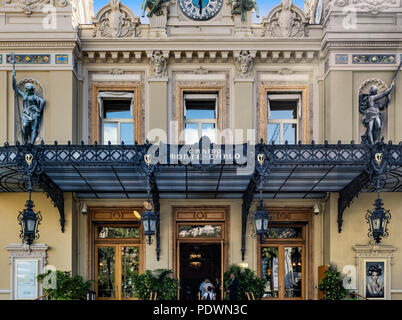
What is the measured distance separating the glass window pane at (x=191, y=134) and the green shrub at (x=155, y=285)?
14.6 ft

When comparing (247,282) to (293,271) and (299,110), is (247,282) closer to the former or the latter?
(293,271)

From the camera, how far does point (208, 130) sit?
1727cm

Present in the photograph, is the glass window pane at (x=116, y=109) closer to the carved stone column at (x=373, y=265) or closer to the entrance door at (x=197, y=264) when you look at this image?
the entrance door at (x=197, y=264)

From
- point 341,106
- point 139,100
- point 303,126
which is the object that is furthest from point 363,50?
point 139,100

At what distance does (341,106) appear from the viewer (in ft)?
52.4

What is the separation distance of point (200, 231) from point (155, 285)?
2.65m

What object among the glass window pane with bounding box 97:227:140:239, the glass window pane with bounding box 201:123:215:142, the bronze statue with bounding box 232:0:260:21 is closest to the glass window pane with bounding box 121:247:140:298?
the glass window pane with bounding box 97:227:140:239

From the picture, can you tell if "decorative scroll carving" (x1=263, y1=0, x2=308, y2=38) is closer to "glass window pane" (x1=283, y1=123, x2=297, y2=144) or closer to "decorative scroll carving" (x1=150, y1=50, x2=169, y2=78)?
"glass window pane" (x1=283, y1=123, x2=297, y2=144)

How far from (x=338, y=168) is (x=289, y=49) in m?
4.87

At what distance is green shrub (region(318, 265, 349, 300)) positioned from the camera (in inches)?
585

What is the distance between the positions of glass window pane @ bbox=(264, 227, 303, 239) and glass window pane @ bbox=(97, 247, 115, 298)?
5.35m

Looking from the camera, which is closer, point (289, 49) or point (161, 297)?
point (161, 297)

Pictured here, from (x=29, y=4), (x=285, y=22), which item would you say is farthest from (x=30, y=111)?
(x=285, y=22)

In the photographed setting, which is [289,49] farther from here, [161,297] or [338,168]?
[161,297]
